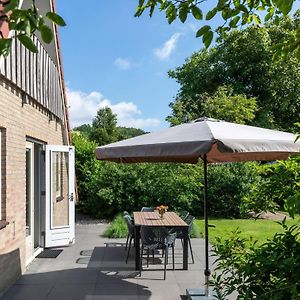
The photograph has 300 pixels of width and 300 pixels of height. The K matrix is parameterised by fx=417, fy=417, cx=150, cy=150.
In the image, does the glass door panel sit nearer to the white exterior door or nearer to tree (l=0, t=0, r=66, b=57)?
the white exterior door

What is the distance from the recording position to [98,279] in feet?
21.5

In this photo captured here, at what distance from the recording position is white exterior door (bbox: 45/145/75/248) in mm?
8766

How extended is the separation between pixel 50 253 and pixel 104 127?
125 ft

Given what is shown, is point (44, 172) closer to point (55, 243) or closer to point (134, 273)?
point (55, 243)

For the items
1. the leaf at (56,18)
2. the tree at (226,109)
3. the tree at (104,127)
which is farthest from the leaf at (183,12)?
the tree at (104,127)

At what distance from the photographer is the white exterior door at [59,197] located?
8766 millimetres

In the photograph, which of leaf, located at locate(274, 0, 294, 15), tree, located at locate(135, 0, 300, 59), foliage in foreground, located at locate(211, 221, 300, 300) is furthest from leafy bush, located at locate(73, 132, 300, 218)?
leaf, located at locate(274, 0, 294, 15)

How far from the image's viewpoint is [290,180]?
279 cm

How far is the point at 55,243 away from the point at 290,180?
7.03 metres

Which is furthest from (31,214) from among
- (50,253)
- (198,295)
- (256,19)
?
(256,19)

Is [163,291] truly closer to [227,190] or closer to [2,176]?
[2,176]

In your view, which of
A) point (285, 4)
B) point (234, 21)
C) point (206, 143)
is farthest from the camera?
point (206, 143)

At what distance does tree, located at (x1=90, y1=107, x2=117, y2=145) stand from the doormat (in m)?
32.4

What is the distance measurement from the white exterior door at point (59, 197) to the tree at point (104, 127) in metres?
31.4
